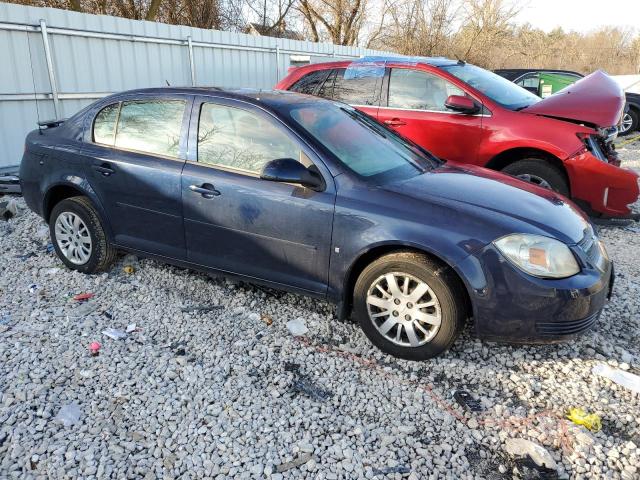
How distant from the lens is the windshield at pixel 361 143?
3422mm

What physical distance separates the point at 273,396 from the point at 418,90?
436 cm

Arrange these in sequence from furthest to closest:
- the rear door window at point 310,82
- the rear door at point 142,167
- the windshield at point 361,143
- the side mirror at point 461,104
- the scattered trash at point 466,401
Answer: the rear door window at point 310,82, the side mirror at point 461,104, the rear door at point 142,167, the windshield at point 361,143, the scattered trash at point 466,401

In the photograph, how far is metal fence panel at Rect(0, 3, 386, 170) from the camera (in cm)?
713

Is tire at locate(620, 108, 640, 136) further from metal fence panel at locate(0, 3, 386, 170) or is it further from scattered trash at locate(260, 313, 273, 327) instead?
scattered trash at locate(260, 313, 273, 327)

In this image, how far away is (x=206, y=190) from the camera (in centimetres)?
356

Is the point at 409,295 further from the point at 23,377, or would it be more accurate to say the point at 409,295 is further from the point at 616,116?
the point at 616,116

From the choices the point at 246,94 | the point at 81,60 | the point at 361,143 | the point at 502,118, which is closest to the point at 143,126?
the point at 246,94

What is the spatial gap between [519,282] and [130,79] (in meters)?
8.14

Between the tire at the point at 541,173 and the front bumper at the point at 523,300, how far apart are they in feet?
8.54

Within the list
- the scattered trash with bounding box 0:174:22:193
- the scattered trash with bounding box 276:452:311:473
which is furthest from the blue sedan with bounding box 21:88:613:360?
the scattered trash with bounding box 0:174:22:193

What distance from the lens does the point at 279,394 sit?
288cm

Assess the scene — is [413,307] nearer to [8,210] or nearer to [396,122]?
[396,122]

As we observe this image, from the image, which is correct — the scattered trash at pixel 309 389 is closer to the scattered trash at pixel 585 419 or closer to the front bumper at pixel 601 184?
the scattered trash at pixel 585 419

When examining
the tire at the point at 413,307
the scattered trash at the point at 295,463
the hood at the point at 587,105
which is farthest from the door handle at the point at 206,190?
the hood at the point at 587,105
